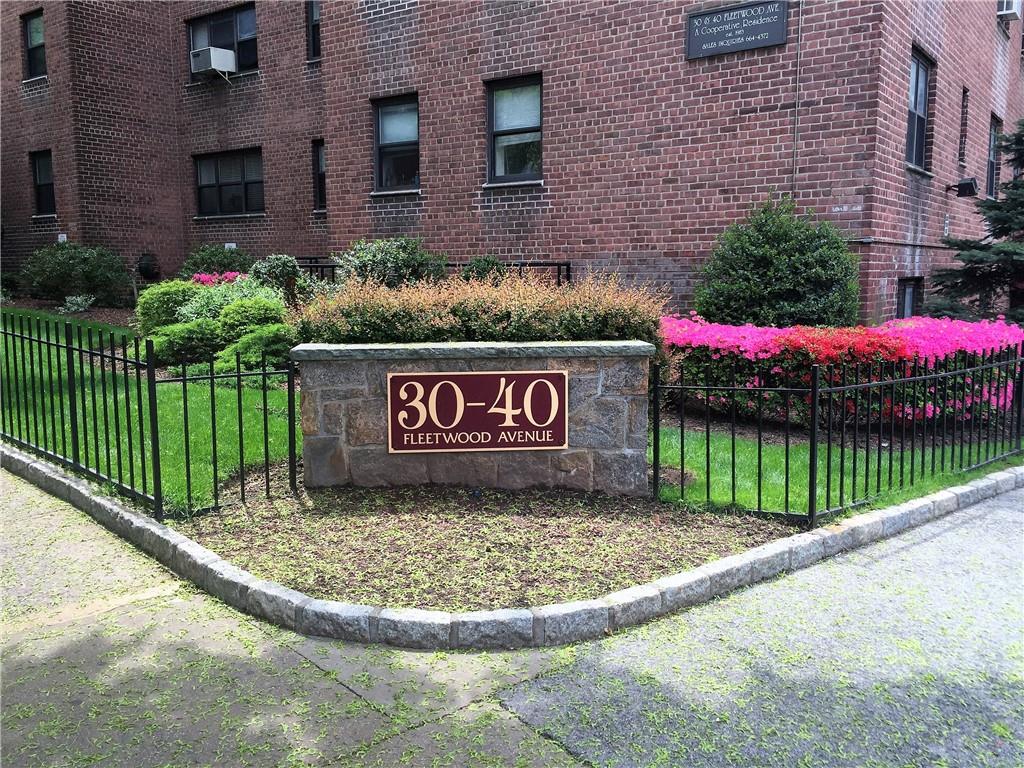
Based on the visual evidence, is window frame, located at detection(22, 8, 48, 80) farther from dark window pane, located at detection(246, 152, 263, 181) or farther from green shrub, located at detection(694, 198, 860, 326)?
green shrub, located at detection(694, 198, 860, 326)

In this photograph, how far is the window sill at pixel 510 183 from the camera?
1204 cm

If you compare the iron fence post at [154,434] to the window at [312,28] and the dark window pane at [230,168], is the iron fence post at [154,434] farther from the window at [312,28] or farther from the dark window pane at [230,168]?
the dark window pane at [230,168]

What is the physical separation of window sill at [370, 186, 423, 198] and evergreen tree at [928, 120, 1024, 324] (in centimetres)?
788

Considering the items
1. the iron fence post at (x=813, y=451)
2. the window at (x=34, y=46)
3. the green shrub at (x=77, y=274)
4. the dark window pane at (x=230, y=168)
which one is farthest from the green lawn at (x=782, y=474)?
the window at (x=34, y=46)

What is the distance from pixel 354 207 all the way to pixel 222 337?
4.71 meters

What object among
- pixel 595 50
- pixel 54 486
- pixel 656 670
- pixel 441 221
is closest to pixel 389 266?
pixel 441 221

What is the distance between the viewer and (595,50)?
11266 millimetres

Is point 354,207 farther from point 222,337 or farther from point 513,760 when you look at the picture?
point 513,760

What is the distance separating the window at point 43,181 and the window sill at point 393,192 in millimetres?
10114

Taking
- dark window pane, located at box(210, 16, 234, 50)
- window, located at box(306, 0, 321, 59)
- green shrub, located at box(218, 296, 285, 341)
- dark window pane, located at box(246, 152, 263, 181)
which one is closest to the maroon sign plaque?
green shrub, located at box(218, 296, 285, 341)

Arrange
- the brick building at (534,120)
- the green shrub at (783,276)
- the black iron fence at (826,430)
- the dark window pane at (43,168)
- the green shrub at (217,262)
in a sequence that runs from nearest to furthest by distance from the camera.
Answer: the black iron fence at (826,430)
the green shrub at (783,276)
the brick building at (534,120)
the green shrub at (217,262)
the dark window pane at (43,168)

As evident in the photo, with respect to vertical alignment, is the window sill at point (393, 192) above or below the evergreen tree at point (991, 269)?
above

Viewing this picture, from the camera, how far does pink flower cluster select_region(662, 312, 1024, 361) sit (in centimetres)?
758

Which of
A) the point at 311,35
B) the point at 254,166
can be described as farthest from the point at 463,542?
the point at 254,166
